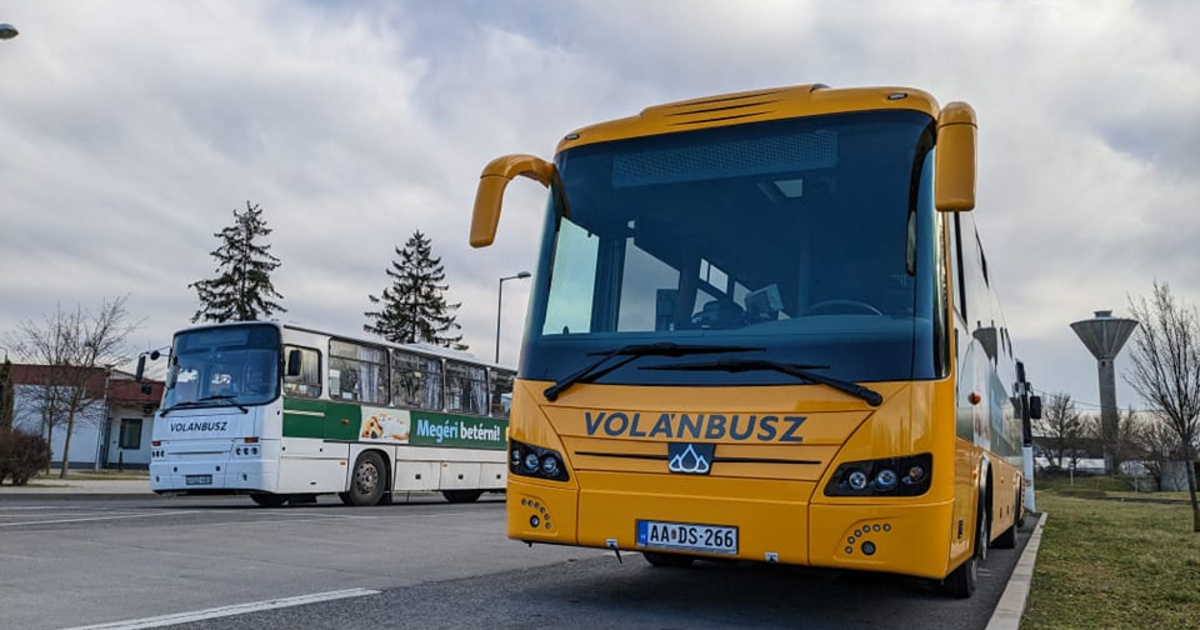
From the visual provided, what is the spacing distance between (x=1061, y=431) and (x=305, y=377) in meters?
61.7

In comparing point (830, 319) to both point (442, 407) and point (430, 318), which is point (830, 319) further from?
point (430, 318)

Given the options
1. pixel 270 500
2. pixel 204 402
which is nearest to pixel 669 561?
pixel 204 402

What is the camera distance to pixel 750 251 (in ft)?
19.9

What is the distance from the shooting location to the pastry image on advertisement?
18281 mm

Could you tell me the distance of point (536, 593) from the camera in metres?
6.77

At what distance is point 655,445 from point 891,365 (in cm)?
139

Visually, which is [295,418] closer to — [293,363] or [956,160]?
[293,363]

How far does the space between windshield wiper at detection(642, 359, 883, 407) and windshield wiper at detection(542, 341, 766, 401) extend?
0.28 feet

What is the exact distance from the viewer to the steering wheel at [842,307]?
560 centimetres

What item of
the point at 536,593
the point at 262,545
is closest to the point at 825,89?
the point at 536,593

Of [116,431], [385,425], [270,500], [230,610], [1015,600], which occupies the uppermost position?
[385,425]

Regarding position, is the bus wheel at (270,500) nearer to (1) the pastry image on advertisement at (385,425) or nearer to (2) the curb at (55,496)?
(1) the pastry image on advertisement at (385,425)

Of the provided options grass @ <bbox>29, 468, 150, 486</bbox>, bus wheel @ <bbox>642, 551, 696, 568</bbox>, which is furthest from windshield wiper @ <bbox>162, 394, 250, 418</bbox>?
grass @ <bbox>29, 468, 150, 486</bbox>

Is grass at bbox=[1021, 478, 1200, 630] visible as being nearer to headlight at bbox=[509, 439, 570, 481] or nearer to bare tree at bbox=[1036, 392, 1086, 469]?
headlight at bbox=[509, 439, 570, 481]
